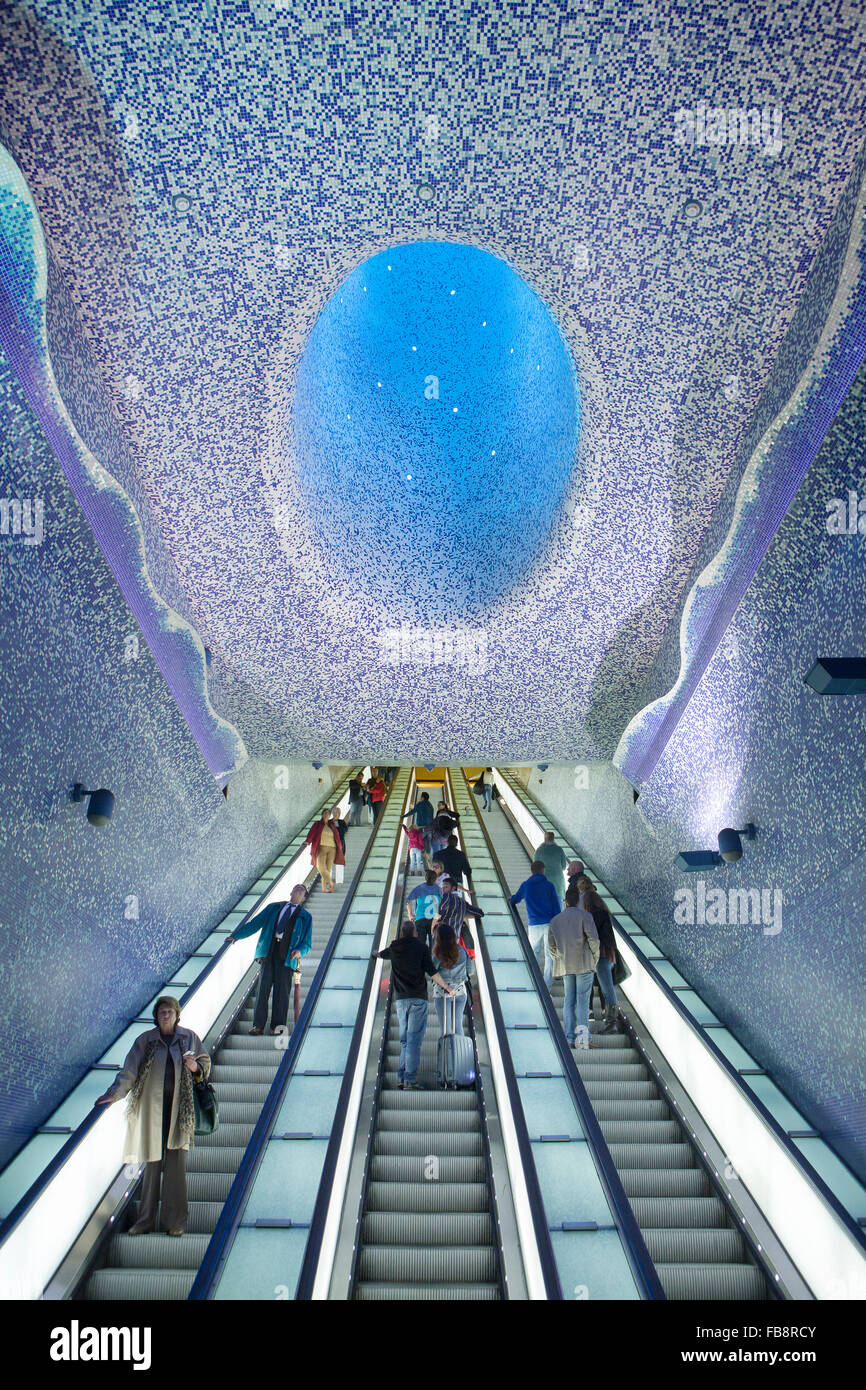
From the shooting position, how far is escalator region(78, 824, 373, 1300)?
13.9 feet

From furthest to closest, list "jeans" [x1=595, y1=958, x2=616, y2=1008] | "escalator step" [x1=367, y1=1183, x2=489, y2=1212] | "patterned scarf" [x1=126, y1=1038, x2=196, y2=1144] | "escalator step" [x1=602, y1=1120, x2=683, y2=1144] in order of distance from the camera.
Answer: "jeans" [x1=595, y1=958, x2=616, y2=1008]
"escalator step" [x1=602, y1=1120, x2=683, y2=1144]
"escalator step" [x1=367, y1=1183, x2=489, y2=1212]
"patterned scarf" [x1=126, y1=1038, x2=196, y2=1144]

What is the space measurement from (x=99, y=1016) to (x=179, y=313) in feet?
15.4

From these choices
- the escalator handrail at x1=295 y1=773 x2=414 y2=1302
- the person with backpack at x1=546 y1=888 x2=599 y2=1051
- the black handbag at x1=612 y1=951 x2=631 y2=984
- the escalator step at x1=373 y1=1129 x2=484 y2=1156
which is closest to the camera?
the escalator handrail at x1=295 y1=773 x2=414 y2=1302

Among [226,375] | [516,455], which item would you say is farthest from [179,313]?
[516,455]

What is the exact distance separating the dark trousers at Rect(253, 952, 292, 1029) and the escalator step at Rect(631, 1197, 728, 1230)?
299cm

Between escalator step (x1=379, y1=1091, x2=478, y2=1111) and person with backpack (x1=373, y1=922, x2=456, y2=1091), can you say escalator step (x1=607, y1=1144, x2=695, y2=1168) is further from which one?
person with backpack (x1=373, y1=922, x2=456, y2=1091)

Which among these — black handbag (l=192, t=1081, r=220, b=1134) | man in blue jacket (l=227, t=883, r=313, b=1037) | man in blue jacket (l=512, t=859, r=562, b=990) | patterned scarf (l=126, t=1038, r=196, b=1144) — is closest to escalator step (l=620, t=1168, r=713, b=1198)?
man in blue jacket (l=512, t=859, r=562, b=990)

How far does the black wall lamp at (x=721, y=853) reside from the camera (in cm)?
593

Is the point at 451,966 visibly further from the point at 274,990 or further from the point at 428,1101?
the point at 274,990

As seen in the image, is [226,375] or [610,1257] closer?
[610,1257]

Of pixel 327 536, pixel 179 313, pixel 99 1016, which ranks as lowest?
pixel 99 1016

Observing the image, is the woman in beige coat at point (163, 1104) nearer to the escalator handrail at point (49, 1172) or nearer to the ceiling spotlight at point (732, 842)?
the escalator handrail at point (49, 1172)

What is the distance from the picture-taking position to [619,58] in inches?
159
